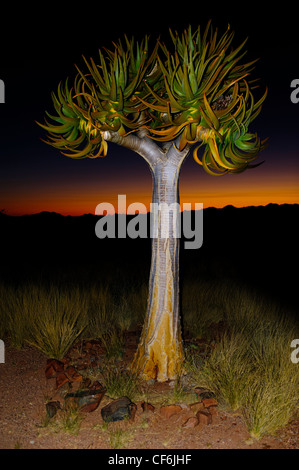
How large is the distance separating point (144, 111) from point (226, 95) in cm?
104

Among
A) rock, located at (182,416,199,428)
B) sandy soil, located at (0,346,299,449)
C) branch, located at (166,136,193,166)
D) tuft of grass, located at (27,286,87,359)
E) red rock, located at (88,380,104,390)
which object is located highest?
branch, located at (166,136,193,166)

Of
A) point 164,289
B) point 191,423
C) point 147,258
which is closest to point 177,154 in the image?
point 164,289

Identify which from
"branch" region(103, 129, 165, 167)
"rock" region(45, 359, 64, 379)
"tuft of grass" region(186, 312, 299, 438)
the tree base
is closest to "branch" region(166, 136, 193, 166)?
"branch" region(103, 129, 165, 167)

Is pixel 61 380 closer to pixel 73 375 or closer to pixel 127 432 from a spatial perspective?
pixel 73 375

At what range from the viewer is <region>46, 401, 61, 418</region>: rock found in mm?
3998

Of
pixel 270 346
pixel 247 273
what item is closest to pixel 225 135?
pixel 270 346

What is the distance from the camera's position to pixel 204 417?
12.6 feet

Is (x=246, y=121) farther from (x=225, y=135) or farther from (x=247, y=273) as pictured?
(x=247, y=273)

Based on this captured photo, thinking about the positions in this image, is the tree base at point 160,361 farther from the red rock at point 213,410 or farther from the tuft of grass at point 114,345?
the red rock at point 213,410

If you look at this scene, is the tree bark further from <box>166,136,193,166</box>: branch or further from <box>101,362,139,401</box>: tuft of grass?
<box>101,362,139,401</box>: tuft of grass

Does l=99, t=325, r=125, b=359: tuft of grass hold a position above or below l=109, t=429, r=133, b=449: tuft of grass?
above

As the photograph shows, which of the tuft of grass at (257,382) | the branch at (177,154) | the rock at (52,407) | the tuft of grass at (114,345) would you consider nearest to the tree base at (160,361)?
the tuft of grass at (257,382)

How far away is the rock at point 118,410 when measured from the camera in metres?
3.90

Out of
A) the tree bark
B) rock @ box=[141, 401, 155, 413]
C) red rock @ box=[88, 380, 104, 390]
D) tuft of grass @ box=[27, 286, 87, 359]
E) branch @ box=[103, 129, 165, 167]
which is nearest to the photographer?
rock @ box=[141, 401, 155, 413]
